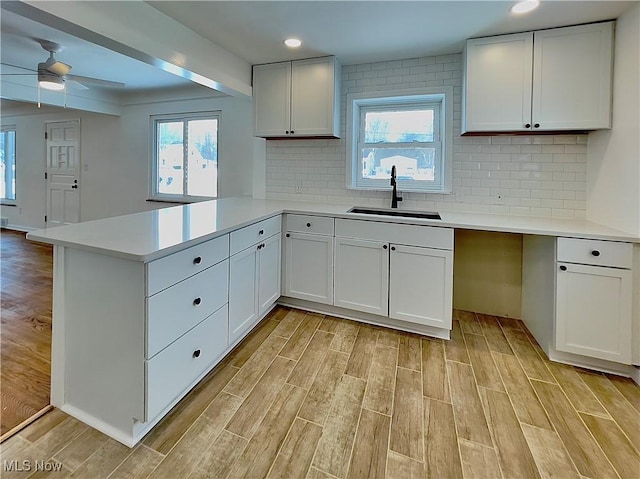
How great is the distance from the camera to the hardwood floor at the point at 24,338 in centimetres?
166

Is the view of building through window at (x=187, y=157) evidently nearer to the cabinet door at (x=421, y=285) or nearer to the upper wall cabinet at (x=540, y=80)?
the cabinet door at (x=421, y=285)

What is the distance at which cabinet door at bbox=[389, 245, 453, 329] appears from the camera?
2.38 metres

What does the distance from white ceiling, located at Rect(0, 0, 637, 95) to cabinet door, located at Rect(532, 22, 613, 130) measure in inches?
4.4

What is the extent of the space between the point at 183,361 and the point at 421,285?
66.4 inches

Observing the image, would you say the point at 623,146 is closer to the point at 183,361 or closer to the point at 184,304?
the point at 184,304

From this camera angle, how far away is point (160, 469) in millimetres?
1318

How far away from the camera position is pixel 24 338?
2.25m

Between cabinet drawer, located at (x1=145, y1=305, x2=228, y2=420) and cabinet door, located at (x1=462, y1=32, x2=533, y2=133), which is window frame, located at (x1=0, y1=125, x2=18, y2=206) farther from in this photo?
cabinet door, located at (x1=462, y1=32, x2=533, y2=133)

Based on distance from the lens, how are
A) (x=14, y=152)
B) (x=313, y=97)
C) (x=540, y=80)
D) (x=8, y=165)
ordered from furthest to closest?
(x=8, y=165) → (x=14, y=152) → (x=313, y=97) → (x=540, y=80)

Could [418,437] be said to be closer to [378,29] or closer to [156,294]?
[156,294]

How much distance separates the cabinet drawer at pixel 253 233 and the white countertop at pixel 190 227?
0.22ft

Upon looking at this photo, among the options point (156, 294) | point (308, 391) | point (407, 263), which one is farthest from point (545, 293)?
point (156, 294)

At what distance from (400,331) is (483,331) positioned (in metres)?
0.67

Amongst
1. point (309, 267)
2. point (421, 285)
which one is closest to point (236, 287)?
point (309, 267)
